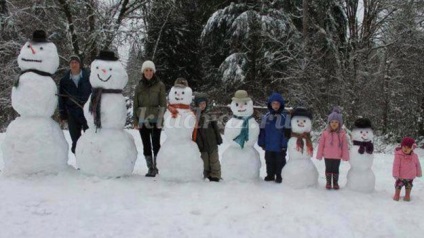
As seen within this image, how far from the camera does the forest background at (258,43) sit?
12977 millimetres

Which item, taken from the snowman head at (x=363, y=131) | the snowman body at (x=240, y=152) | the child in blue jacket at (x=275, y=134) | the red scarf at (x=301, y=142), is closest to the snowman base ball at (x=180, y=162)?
the snowman body at (x=240, y=152)

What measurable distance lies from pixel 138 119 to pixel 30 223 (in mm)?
2024

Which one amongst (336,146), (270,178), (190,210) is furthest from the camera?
(270,178)

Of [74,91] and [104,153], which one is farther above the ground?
[74,91]

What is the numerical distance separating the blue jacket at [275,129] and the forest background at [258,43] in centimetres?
628

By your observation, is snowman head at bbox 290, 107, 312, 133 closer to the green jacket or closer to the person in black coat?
the green jacket

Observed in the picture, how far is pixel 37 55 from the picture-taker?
567 cm

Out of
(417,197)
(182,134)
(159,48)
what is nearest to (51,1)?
(159,48)

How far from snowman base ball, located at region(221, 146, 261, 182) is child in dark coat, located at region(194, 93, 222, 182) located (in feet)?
0.97

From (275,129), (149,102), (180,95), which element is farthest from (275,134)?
(149,102)

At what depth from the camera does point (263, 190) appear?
5523 millimetres

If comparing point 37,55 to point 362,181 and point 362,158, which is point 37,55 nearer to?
point 362,158

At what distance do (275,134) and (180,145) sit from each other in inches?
52.2

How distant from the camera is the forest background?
511 inches
